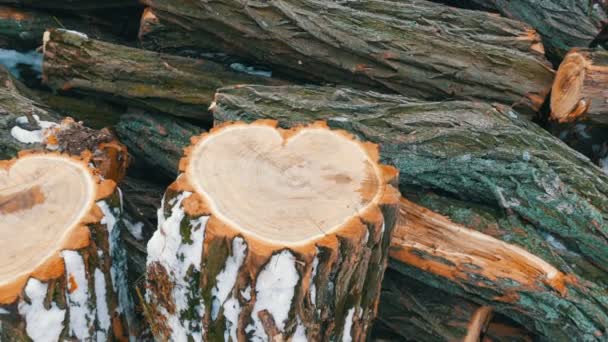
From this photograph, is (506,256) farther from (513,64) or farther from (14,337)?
(14,337)

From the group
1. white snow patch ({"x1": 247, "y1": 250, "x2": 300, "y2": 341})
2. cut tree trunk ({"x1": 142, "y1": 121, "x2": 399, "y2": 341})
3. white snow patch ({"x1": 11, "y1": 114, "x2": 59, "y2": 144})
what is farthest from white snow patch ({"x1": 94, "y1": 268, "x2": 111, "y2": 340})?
white snow patch ({"x1": 11, "y1": 114, "x2": 59, "y2": 144})

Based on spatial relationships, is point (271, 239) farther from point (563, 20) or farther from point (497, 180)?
point (563, 20)

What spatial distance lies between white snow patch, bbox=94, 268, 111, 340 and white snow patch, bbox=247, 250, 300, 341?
1.72 feet

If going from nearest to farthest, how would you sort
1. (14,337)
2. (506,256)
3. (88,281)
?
(14,337) < (88,281) < (506,256)

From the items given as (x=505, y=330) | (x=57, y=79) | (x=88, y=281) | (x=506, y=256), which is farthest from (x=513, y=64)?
(x=57, y=79)

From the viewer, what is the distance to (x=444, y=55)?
2.54 metres

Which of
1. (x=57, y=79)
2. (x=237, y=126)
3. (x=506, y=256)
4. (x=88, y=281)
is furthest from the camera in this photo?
(x=57, y=79)

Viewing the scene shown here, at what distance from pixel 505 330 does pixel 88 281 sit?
1.65 metres

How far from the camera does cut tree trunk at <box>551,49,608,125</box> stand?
2381 mm

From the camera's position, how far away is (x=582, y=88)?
238 centimetres

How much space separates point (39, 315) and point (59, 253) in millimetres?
176

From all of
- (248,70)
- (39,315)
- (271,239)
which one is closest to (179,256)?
(271,239)

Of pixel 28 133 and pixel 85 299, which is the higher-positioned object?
pixel 28 133

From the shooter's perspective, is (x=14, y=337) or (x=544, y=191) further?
(x=544, y=191)
